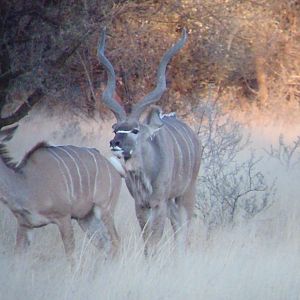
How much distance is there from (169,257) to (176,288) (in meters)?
0.73

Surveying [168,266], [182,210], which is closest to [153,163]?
[182,210]

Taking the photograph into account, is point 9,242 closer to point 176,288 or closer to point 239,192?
point 176,288

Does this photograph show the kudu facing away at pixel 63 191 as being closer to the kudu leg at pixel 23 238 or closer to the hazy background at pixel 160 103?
the kudu leg at pixel 23 238

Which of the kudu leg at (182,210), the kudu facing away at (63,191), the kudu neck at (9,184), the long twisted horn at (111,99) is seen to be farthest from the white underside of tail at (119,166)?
the kudu neck at (9,184)

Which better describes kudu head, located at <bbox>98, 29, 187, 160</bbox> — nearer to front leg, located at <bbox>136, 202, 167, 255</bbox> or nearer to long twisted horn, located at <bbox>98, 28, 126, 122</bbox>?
long twisted horn, located at <bbox>98, 28, 126, 122</bbox>

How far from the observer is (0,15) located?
7.11m

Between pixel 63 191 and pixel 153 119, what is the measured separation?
755mm

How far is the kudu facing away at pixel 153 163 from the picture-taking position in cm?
516

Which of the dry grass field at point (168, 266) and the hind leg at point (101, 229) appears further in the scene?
the hind leg at point (101, 229)

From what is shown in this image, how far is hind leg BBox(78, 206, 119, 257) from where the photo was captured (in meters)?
5.27

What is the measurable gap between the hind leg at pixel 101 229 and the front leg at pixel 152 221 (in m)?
0.19

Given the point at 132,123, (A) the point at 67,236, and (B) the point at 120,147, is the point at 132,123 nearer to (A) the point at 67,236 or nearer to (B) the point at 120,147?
(B) the point at 120,147

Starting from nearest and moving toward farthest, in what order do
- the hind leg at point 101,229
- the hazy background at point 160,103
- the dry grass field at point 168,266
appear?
the dry grass field at point 168,266
the hazy background at point 160,103
the hind leg at point 101,229

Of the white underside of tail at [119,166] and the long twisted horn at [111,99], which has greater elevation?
the long twisted horn at [111,99]
